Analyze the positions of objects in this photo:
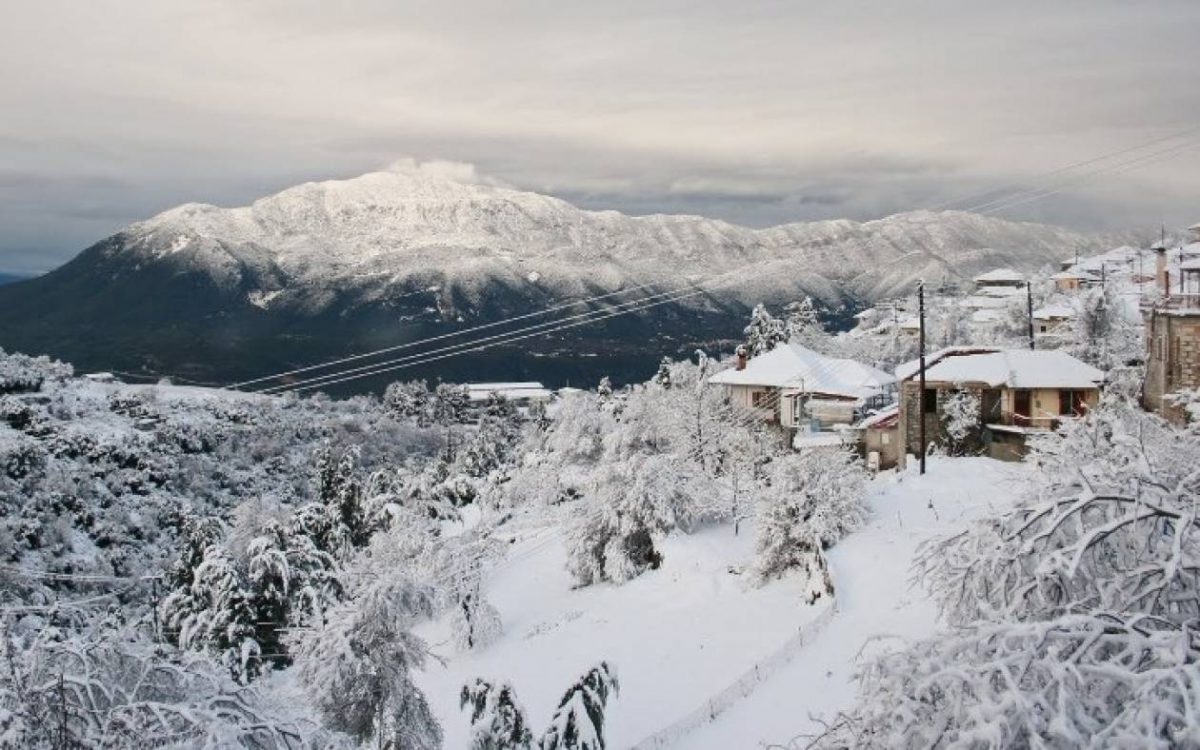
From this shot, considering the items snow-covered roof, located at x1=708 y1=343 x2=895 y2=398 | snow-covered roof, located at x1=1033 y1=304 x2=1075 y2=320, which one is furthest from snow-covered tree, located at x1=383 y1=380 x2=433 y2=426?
snow-covered roof, located at x1=1033 y1=304 x2=1075 y2=320

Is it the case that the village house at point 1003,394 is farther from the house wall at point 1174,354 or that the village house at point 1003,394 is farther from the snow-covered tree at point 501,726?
the snow-covered tree at point 501,726

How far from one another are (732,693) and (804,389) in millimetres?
30956

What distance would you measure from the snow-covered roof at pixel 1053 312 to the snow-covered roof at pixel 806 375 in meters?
16.3

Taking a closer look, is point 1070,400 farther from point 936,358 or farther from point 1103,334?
point 1103,334

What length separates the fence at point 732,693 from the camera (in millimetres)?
18891

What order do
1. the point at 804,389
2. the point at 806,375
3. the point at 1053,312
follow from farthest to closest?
the point at 1053,312 < the point at 806,375 < the point at 804,389

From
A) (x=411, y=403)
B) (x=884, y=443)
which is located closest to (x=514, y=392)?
(x=411, y=403)

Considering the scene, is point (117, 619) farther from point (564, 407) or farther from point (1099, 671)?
point (564, 407)

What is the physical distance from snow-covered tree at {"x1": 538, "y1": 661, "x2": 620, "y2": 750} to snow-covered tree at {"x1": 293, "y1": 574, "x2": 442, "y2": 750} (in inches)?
115

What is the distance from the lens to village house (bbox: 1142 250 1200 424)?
28.7 m

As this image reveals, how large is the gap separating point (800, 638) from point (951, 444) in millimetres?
18865

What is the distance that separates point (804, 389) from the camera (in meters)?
49.2

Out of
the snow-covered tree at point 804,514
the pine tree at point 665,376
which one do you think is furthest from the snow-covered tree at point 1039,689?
the pine tree at point 665,376

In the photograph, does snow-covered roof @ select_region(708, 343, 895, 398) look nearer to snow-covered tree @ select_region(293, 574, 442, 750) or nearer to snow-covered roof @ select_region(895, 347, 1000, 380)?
snow-covered roof @ select_region(895, 347, 1000, 380)
